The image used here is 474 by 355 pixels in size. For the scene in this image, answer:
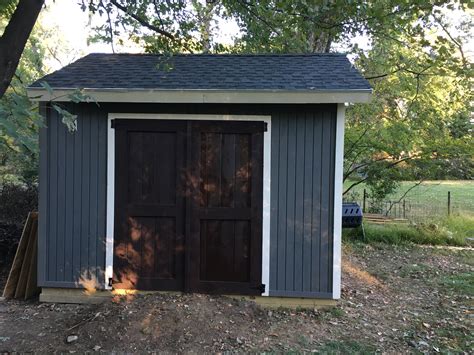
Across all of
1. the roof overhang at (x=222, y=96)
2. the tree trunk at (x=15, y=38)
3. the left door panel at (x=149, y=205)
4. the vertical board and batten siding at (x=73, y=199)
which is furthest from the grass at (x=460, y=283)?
the tree trunk at (x=15, y=38)

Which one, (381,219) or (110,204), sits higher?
(110,204)

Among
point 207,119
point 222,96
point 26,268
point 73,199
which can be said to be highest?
point 222,96

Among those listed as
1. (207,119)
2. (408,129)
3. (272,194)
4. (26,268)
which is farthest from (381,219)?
(26,268)

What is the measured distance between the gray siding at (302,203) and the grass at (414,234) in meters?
4.53

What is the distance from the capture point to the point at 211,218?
17.3ft

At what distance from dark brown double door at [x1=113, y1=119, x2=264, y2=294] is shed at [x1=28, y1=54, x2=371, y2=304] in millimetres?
12

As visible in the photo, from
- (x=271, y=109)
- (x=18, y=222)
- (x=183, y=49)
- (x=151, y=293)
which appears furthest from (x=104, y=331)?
(x=183, y=49)

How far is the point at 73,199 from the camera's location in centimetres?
539

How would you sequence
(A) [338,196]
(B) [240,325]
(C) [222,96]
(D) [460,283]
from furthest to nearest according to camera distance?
(D) [460,283] → (A) [338,196] → (C) [222,96] → (B) [240,325]

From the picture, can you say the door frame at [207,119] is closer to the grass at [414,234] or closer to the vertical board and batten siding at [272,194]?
the vertical board and batten siding at [272,194]

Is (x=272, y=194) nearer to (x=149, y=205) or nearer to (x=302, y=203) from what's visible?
(x=302, y=203)

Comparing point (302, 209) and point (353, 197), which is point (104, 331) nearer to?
point (302, 209)

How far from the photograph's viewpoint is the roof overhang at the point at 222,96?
16.1ft

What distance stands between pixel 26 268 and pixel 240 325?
9.64 ft
